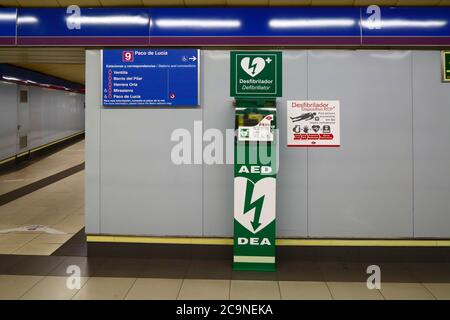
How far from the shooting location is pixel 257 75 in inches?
155

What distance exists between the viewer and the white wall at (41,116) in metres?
10.1

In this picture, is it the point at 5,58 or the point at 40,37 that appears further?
the point at 5,58

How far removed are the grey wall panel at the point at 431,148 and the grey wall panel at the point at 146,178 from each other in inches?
91.8

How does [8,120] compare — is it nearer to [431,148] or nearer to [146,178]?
[146,178]

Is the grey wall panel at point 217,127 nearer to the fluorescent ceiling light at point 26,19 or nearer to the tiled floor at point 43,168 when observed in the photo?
the fluorescent ceiling light at point 26,19

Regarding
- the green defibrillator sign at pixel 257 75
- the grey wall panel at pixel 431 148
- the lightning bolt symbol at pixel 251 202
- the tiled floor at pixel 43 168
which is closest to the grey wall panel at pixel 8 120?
the tiled floor at pixel 43 168

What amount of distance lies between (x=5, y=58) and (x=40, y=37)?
1.04m

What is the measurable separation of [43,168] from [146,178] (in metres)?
7.53

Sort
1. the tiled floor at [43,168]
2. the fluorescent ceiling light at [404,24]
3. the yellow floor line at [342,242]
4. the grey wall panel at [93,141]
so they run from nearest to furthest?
the fluorescent ceiling light at [404,24] → the yellow floor line at [342,242] → the grey wall panel at [93,141] → the tiled floor at [43,168]

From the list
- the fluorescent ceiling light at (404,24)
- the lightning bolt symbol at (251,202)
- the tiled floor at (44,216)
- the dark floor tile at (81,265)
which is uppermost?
the fluorescent ceiling light at (404,24)

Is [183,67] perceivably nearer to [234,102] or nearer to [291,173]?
[234,102]

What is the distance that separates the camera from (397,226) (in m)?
4.21

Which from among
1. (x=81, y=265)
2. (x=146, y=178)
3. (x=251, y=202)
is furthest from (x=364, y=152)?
(x=81, y=265)
